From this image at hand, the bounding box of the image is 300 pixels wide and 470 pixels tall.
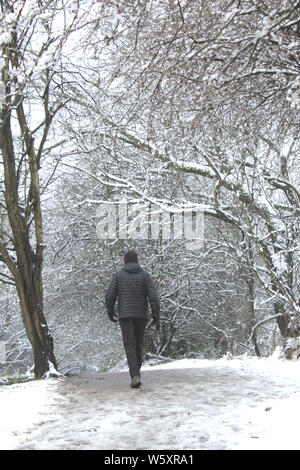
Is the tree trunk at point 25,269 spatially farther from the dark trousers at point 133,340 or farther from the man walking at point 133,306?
the dark trousers at point 133,340

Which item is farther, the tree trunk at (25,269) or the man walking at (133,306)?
the tree trunk at (25,269)

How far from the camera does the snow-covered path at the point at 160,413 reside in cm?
392

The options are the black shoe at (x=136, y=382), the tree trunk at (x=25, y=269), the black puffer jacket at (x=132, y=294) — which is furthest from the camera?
the tree trunk at (x=25, y=269)

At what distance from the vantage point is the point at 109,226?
14906mm

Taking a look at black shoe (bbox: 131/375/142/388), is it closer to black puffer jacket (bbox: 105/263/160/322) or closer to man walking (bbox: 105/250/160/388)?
man walking (bbox: 105/250/160/388)

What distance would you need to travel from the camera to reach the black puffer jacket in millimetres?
6879

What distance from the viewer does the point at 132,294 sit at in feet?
22.8

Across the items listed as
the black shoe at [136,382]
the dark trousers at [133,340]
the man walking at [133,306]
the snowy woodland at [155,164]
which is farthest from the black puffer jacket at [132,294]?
the snowy woodland at [155,164]

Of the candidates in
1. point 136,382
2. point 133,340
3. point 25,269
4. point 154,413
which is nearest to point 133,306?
point 133,340

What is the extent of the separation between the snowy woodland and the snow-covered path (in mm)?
2203

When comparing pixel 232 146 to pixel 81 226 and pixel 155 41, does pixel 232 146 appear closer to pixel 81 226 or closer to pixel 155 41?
pixel 155 41

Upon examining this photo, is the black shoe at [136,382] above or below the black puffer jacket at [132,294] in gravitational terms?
below

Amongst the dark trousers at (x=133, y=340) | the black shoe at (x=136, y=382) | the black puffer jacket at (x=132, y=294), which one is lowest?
the black shoe at (x=136, y=382)

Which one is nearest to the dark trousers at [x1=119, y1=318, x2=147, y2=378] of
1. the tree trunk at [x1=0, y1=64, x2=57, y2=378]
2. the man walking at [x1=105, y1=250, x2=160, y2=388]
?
the man walking at [x1=105, y1=250, x2=160, y2=388]
